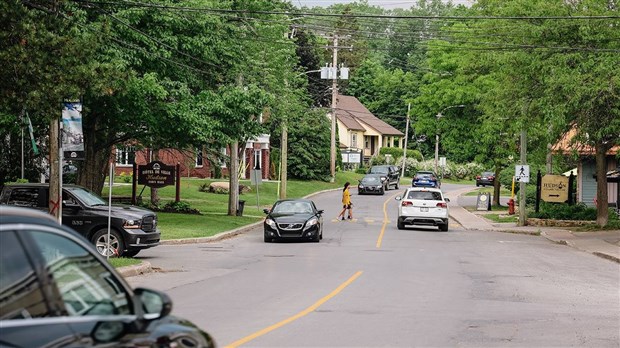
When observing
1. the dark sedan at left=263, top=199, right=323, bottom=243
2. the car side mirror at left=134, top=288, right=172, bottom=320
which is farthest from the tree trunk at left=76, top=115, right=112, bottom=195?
the car side mirror at left=134, top=288, right=172, bottom=320

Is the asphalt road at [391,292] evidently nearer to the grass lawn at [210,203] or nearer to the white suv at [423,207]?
the grass lawn at [210,203]

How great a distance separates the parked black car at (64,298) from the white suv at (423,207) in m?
33.8

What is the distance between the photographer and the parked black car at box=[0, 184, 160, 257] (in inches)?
916

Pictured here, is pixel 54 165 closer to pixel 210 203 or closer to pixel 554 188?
pixel 554 188

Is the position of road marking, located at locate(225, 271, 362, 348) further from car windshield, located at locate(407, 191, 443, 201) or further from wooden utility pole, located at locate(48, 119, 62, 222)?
car windshield, located at locate(407, 191, 443, 201)

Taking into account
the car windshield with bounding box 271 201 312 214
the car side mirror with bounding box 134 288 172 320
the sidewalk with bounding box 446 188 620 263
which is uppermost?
the car side mirror with bounding box 134 288 172 320

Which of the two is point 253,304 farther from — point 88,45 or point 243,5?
point 243,5

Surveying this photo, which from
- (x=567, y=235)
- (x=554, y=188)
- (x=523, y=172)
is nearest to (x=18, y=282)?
(x=567, y=235)

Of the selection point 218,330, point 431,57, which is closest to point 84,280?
point 218,330

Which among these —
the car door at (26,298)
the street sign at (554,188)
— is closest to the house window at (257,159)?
the street sign at (554,188)

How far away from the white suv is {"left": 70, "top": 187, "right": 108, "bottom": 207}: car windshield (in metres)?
17.0

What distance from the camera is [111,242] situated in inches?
923

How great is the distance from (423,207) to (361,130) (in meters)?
76.8

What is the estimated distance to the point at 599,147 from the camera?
3797cm
